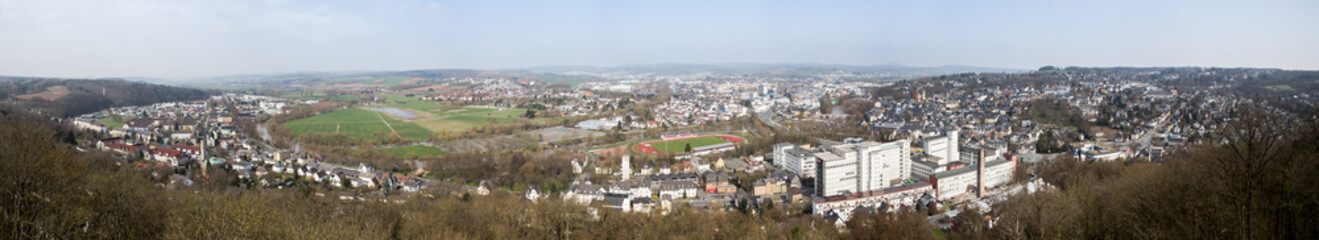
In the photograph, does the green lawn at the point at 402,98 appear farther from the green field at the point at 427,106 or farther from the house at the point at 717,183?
the house at the point at 717,183

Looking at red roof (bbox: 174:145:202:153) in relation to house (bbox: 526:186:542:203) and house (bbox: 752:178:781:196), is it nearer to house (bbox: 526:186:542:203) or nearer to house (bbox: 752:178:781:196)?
house (bbox: 526:186:542:203)

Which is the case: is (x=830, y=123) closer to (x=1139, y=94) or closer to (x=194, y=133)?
(x=1139, y=94)

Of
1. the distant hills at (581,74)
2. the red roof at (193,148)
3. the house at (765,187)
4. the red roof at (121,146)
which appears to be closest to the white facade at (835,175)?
the house at (765,187)

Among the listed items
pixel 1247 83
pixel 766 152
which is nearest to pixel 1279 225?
pixel 766 152

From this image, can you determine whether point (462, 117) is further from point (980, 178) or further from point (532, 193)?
point (980, 178)

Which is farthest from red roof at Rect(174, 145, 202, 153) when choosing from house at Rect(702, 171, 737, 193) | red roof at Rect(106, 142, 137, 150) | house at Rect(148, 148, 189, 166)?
house at Rect(702, 171, 737, 193)
